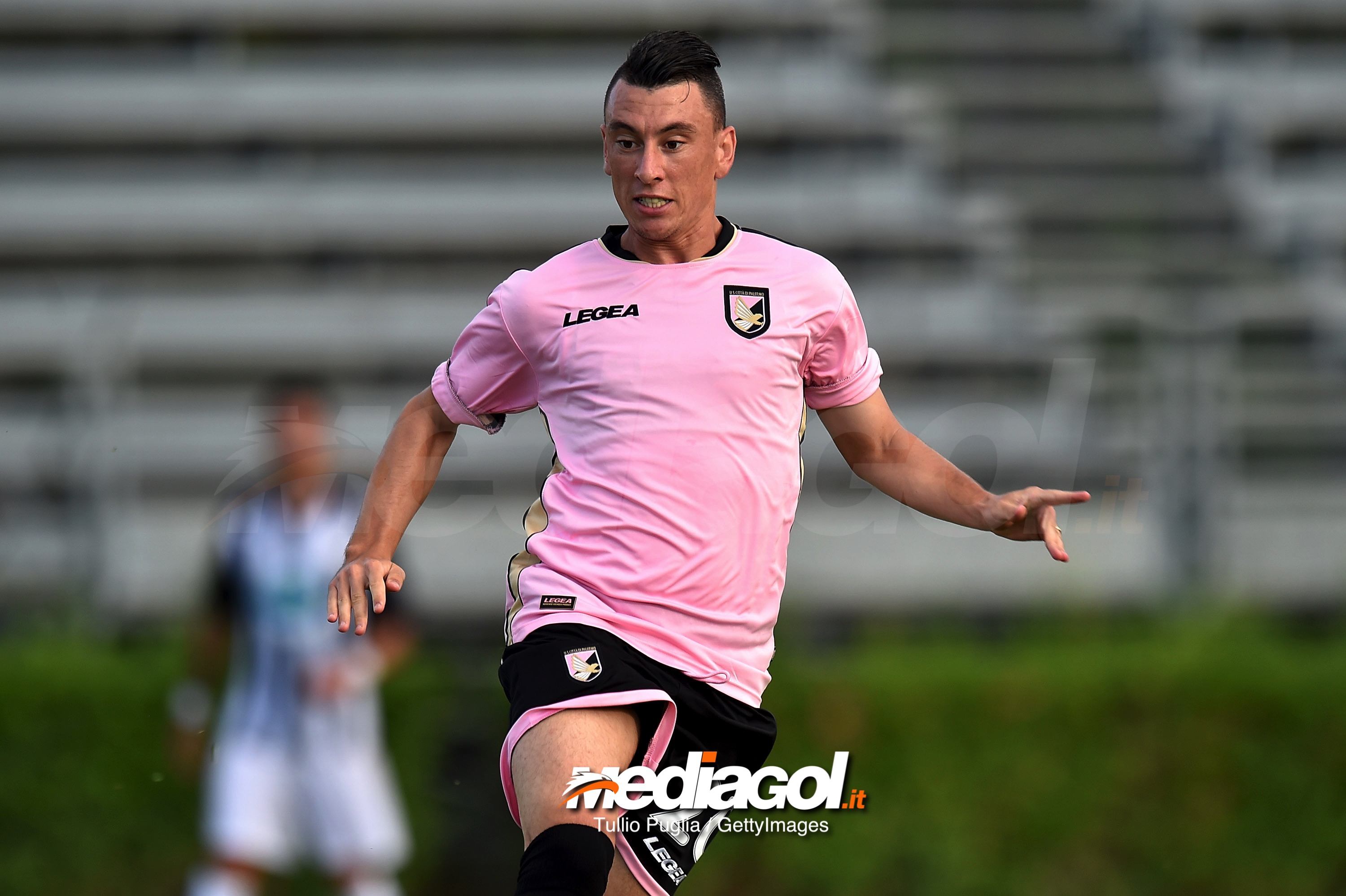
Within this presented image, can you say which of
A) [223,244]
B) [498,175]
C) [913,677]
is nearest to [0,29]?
[223,244]

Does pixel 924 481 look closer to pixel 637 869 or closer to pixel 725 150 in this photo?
pixel 725 150

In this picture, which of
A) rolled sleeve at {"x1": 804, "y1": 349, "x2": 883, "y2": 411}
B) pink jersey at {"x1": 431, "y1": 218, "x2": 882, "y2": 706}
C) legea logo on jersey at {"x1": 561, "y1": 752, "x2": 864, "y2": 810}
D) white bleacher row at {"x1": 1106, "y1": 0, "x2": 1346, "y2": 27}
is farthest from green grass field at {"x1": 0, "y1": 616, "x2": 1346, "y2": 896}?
white bleacher row at {"x1": 1106, "y1": 0, "x2": 1346, "y2": 27}

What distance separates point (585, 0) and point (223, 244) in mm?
2238

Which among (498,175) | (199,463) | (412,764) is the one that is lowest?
(412,764)

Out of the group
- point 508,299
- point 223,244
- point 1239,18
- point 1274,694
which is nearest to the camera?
point 508,299

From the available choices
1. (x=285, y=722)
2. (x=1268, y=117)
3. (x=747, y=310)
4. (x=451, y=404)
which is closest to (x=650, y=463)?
(x=747, y=310)

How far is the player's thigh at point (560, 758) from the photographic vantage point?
8.68 feet

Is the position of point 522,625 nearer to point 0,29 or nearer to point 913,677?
point 913,677

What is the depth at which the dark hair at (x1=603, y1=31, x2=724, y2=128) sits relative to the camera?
8.80ft

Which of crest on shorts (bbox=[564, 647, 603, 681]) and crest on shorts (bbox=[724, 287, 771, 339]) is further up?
crest on shorts (bbox=[724, 287, 771, 339])

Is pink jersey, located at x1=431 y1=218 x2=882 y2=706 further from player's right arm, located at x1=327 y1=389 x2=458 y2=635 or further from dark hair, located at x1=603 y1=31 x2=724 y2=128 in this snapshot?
dark hair, located at x1=603 y1=31 x2=724 y2=128

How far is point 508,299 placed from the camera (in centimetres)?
287

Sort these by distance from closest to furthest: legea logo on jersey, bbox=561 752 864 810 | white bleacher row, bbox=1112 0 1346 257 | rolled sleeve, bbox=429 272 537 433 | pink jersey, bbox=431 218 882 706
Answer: legea logo on jersey, bbox=561 752 864 810 → pink jersey, bbox=431 218 882 706 → rolled sleeve, bbox=429 272 537 433 → white bleacher row, bbox=1112 0 1346 257

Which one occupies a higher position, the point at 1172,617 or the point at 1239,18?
the point at 1239,18
